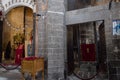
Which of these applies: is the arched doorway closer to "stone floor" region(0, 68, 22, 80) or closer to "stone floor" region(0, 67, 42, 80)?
"stone floor" region(0, 67, 42, 80)

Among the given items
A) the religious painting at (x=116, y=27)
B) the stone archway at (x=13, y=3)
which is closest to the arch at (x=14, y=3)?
the stone archway at (x=13, y=3)

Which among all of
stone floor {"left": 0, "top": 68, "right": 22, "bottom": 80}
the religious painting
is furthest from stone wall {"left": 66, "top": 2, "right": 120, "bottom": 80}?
stone floor {"left": 0, "top": 68, "right": 22, "bottom": 80}

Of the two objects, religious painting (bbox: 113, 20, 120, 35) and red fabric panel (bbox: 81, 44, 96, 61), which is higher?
religious painting (bbox: 113, 20, 120, 35)

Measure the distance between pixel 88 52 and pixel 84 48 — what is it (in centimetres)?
22

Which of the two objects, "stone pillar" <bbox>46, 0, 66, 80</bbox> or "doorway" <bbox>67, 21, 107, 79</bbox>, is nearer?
"stone pillar" <bbox>46, 0, 66, 80</bbox>

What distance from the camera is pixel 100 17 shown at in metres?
6.75

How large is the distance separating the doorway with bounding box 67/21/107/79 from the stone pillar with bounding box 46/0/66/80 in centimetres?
41

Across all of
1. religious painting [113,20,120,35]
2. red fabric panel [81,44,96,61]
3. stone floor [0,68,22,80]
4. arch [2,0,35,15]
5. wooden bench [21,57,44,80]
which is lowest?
stone floor [0,68,22,80]

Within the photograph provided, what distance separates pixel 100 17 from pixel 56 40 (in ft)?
6.09

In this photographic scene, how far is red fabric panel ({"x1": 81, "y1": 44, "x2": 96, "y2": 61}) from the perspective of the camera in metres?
7.24

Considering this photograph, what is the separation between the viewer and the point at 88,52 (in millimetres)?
7383

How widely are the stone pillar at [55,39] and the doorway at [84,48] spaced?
1.34ft

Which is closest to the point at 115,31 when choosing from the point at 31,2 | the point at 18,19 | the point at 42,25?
the point at 42,25

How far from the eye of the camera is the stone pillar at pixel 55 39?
6.96m
